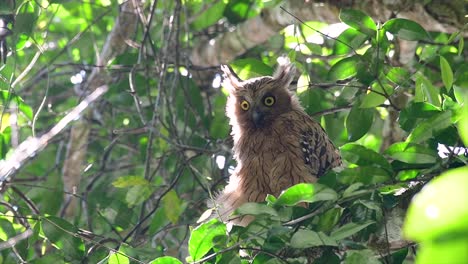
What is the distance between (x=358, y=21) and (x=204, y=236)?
140cm

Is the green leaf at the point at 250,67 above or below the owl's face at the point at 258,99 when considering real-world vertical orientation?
above

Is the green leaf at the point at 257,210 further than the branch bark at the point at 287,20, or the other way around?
the branch bark at the point at 287,20

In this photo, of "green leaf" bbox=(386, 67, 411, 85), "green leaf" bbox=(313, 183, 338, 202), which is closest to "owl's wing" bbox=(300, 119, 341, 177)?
"green leaf" bbox=(386, 67, 411, 85)

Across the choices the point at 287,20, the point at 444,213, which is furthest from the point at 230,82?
the point at 444,213

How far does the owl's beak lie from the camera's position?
4.91m

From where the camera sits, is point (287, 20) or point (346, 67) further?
point (287, 20)

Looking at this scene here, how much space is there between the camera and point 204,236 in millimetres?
2467

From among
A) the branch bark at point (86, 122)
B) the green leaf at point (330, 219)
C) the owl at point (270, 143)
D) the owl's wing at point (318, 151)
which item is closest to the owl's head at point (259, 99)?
the owl at point (270, 143)

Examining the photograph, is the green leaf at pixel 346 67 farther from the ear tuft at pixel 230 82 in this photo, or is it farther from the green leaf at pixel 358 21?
the ear tuft at pixel 230 82

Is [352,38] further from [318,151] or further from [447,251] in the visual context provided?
[447,251]

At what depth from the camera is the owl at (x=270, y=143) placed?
4.35m

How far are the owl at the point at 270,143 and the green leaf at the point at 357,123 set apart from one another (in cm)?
87

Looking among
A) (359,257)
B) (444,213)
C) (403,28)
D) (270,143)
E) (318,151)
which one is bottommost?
(318,151)

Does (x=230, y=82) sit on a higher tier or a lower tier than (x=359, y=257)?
higher
